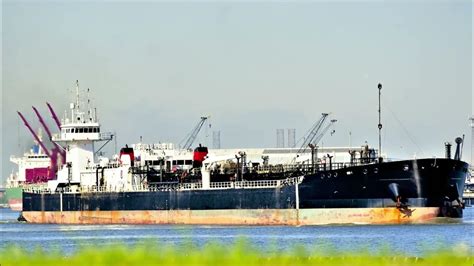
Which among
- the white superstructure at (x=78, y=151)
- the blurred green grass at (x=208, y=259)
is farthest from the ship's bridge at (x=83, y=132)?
the blurred green grass at (x=208, y=259)

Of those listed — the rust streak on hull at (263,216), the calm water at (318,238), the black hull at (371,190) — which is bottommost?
the calm water at (318,238)

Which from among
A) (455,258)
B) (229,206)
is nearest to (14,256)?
(455,258)

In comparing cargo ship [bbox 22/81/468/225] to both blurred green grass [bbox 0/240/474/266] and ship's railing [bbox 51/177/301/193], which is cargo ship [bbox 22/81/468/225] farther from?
blurred green grass [bbox 0/240/474/266]

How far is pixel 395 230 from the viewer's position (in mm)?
65812

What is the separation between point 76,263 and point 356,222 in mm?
50038

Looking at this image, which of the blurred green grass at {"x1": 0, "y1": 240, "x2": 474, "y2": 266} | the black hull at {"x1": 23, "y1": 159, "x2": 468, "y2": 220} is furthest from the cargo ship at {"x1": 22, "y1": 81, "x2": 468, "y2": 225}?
the blurred green grass at {"x1": 0, "y1": 240, "x2": 474, "y2": 266}

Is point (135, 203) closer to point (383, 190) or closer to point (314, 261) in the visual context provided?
point (383, 190)

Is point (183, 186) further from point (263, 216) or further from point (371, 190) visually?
point (371, 190)

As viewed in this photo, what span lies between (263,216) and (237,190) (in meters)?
3.72

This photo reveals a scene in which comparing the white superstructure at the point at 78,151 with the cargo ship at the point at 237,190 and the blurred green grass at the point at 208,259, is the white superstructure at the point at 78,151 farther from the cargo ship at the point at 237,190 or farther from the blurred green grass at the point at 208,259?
the blurred green grass at the point at 208,259

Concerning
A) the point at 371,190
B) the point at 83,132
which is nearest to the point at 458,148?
the point at 371,190

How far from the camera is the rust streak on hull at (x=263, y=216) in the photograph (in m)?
74.2

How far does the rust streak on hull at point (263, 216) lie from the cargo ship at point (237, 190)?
0.06 m

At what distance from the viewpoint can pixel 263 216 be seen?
80.3 metres
